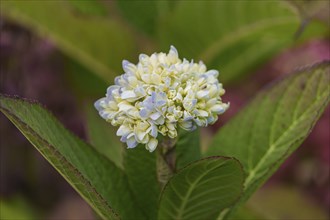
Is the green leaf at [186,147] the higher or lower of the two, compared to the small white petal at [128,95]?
lower

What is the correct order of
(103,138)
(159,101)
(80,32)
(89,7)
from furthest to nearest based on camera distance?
(80,32)
(89,7)
(103,138)
(159,101)

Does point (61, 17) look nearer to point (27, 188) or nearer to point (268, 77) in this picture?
point (27, 188)

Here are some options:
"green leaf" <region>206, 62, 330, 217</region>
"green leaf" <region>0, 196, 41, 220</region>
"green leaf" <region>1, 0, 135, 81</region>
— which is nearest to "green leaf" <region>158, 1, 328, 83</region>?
"green leaf" <region>1, 0, 135, 81</region>

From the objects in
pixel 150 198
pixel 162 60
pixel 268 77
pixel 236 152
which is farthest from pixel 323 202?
pixel 162 60

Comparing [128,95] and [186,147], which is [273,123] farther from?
[128,95]

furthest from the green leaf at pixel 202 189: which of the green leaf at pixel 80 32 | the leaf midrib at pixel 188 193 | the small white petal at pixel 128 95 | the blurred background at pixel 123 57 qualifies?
the green leaf at pixel 80 32

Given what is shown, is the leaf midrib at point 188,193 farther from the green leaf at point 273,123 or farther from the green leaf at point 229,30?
the green leaf at point 229,30

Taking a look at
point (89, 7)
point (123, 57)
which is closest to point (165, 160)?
point (89, 7)
